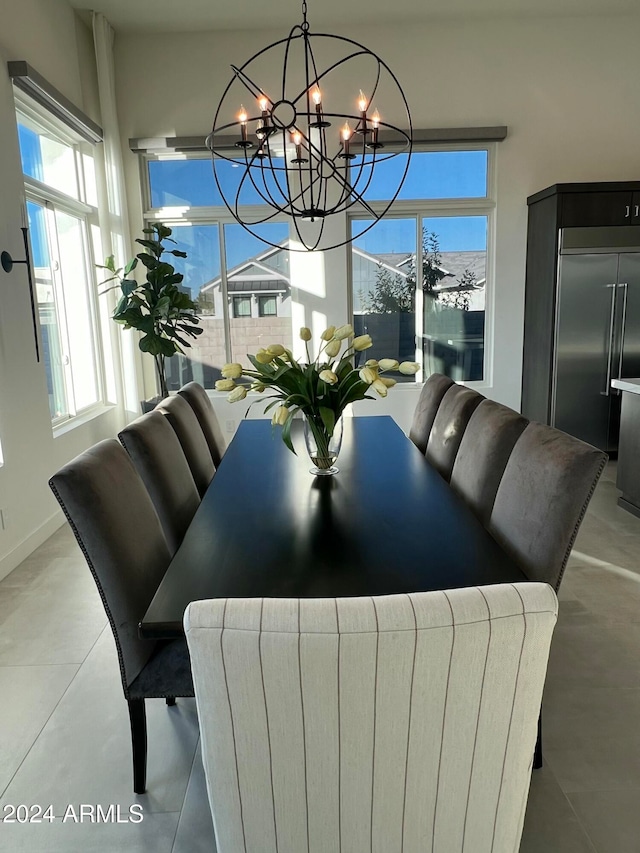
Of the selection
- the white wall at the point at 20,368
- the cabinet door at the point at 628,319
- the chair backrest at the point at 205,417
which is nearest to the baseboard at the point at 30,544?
the white wall at the point at 20,368

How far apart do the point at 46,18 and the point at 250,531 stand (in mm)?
3963

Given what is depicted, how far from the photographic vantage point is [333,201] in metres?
5.00

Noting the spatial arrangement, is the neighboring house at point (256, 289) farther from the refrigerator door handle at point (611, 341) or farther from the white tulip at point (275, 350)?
the white tulip at point (275, 350)

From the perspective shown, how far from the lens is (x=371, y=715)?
79cm

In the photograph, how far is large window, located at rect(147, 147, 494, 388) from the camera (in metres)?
5.02

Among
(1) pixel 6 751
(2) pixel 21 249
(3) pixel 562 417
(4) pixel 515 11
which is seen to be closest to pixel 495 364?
(3) pixel 562 417

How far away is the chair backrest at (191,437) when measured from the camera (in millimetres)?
2430

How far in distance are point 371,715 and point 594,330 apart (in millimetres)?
4442

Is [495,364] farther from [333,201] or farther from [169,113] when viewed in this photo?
[169,113]

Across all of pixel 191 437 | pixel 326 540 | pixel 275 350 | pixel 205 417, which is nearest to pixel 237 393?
pixel 275 350

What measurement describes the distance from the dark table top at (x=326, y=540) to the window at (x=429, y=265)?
122 inches

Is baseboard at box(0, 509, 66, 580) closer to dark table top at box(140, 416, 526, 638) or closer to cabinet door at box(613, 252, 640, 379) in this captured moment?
dark table top at box(140, 416, 526, 638)

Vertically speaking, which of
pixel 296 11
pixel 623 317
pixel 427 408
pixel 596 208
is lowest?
pixel 427 408

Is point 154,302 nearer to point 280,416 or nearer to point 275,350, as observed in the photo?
point 275,350
